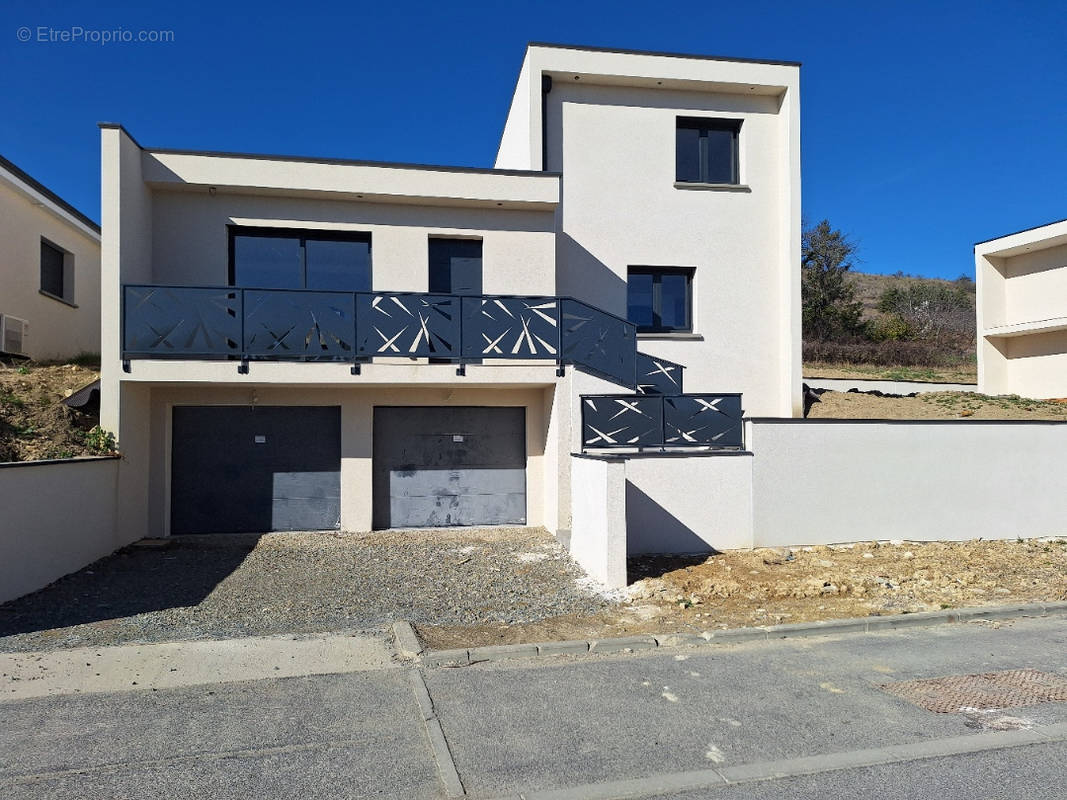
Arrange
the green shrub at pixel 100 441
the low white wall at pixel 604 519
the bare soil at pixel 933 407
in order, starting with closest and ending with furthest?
the low white wall at pixel 604 519 < the green shrub at pixel 100 441 < the bare soil at pixel 933 407

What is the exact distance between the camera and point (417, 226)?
1231 centimetres

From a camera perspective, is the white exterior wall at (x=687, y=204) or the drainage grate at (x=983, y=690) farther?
the white exterior wall at (x=687, y=204)

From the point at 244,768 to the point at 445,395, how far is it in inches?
321

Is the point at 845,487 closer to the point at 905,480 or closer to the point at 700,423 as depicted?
the point at 905,480

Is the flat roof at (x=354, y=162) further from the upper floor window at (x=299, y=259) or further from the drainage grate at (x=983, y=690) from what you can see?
the drainage grate at (x=983, y=690)

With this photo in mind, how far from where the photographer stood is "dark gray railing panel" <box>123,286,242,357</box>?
1012cm

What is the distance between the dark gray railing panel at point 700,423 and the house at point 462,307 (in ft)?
0.11

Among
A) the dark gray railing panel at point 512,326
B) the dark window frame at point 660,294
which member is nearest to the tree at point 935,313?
the dark window frame at point 660,294

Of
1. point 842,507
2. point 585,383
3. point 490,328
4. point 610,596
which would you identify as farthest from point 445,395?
point 842,507

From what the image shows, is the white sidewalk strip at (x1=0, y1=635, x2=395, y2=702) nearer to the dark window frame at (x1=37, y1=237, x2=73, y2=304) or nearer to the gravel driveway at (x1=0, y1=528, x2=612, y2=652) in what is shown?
the gravel driveway at (x1=0, y1=528, x2=612, y2=652)

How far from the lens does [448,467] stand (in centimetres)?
1195

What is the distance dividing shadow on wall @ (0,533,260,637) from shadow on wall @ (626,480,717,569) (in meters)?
5.54

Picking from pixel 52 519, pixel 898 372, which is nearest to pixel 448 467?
pixel 52 519

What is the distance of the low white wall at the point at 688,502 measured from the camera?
390 inches
